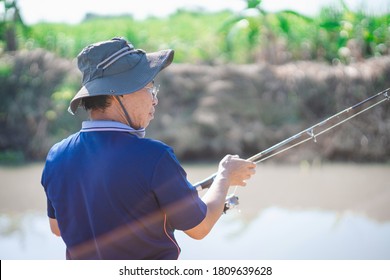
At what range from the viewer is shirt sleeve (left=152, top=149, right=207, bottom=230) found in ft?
3.79

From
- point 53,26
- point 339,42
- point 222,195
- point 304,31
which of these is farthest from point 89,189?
point 53,26

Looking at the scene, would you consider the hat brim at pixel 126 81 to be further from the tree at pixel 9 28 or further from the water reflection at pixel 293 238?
the tree at pixel 9 28

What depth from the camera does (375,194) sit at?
449cm

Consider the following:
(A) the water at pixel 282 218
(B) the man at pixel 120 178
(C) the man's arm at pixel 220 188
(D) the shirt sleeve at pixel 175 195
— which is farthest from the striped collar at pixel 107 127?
(A) the water at pixel 282 218

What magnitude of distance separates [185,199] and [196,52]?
17.5 feet

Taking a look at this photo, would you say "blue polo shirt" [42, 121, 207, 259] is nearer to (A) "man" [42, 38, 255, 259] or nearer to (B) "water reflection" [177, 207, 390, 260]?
(A) "man" [42, 38, 255, 259]

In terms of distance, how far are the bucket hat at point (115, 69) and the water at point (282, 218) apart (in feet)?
6.94

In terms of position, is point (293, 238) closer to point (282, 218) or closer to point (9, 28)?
point (282, 218)

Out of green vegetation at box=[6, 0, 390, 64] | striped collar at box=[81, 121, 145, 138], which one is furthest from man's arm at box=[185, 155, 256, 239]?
green vegetation at box=[6, 0, 390, 64]

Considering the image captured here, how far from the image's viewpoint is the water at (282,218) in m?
3.40

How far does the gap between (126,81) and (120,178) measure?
0.22m

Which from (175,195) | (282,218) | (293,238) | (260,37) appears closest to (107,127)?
(175,195)

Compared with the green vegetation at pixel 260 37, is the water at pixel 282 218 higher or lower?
lower
